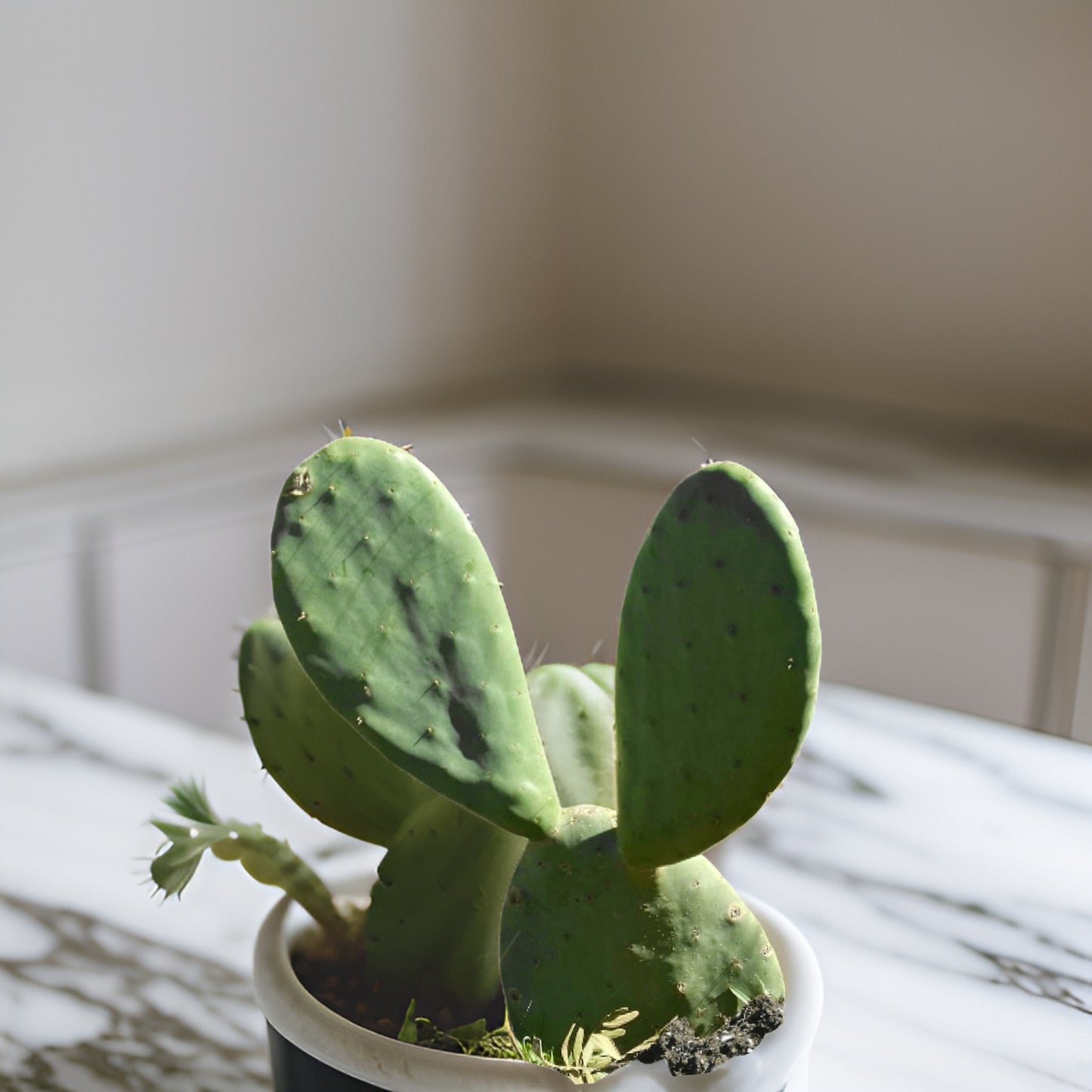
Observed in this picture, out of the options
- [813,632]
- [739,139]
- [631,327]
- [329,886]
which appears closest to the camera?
[813,632]

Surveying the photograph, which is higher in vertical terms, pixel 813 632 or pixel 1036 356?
pixel 813 632

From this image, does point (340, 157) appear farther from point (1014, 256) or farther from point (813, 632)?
point (813, 632)

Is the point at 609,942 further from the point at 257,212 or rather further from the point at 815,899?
the point at 257,212

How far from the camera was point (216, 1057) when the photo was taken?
1.77ft

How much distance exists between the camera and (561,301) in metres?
1.98

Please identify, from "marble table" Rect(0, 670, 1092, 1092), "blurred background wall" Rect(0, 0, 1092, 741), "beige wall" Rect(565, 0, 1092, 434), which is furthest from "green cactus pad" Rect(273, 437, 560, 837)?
"beige wall" Rect(565, 0, 1092, 434)

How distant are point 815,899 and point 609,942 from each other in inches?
13.1

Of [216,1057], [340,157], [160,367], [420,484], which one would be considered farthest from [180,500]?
[420,484]

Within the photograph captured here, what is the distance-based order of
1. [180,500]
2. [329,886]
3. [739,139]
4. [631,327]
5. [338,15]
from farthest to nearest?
[631,327], [739,139], [338,15], [180,500], [329,886]

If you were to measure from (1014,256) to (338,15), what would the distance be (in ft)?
2.66

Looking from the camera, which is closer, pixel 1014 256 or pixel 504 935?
pixel 504 935

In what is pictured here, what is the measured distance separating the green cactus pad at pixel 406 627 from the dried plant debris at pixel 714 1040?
6 centimetres

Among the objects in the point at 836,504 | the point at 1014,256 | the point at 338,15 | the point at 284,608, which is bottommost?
the point at 836,504

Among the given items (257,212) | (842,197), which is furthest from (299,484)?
(842,197)
